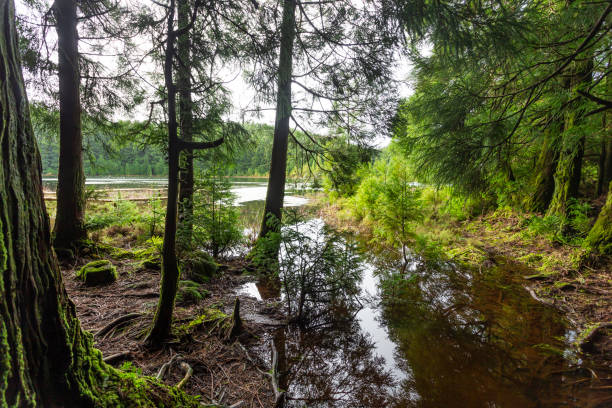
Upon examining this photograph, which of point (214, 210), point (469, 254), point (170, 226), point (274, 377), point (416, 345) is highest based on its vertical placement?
point (170, 226)

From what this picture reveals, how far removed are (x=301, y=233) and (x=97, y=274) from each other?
3.52 metres

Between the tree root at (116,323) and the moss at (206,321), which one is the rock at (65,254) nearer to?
the tree root at (116,323)

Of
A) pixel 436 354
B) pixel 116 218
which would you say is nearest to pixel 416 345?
pixel 436 354

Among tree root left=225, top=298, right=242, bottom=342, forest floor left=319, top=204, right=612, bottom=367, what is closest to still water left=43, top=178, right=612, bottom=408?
forest floor left=319, top=204, right=612, bottom=367

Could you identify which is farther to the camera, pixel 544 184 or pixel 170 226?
pixel 544 184

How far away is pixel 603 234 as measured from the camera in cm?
463

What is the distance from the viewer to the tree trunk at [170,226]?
217 centimetres

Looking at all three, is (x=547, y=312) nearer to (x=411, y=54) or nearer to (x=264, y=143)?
(x=411, y=54)

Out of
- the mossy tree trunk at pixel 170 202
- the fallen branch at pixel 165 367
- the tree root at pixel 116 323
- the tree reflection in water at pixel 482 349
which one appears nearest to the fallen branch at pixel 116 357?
the mossy tree trunk at pixel 170 202

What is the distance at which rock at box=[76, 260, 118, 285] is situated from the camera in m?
4.18

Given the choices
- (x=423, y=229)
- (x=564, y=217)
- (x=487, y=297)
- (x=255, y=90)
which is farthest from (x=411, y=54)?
(x=423, y=229)

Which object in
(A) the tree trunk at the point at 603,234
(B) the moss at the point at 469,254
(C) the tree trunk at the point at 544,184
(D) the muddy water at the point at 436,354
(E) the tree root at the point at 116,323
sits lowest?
(D) the muddy water at the point at 436,354

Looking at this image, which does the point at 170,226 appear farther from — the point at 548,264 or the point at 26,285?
the point at 548,264

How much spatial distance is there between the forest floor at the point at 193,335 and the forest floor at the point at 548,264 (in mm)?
3919
